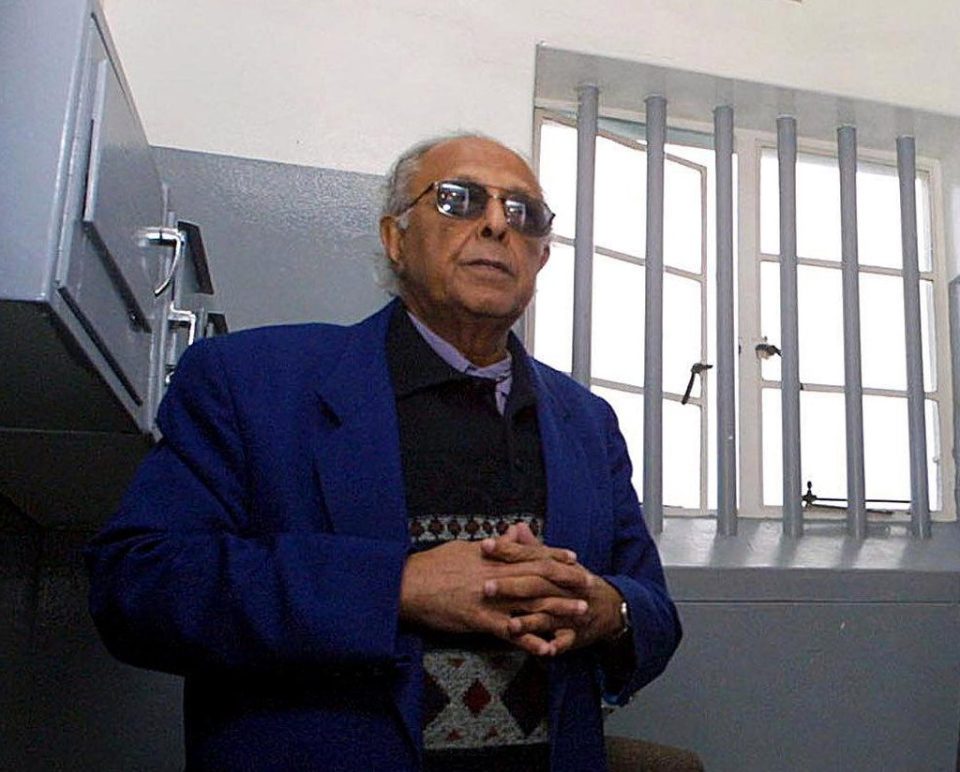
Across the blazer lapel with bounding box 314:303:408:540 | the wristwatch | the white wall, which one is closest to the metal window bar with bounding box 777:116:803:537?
the white wall

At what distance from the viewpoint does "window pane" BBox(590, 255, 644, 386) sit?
3.15 meters

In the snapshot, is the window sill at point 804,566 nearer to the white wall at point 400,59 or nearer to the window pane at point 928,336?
the window pane at point 928,336

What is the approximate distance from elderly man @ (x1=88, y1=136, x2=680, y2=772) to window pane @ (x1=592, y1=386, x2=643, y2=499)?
1.49 metres

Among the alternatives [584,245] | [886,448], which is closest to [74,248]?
[584,245]

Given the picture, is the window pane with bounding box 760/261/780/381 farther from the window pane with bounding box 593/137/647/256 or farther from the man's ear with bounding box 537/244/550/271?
the man's ear with bounding box 537/244/550/271

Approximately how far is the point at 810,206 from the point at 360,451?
2.51 meters

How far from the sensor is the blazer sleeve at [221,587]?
1169mm

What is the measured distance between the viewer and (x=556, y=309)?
123 inches

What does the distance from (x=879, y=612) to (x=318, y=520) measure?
6.30 feet

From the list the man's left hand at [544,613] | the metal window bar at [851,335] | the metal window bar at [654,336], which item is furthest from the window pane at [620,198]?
the man's left hand at [544,613]

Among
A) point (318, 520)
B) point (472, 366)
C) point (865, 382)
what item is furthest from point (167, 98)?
point (865, 382)

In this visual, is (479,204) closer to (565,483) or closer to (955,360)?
(565,483)

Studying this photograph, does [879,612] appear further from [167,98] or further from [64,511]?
[167,98]

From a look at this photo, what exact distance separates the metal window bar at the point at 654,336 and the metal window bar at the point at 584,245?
0.56 feet
